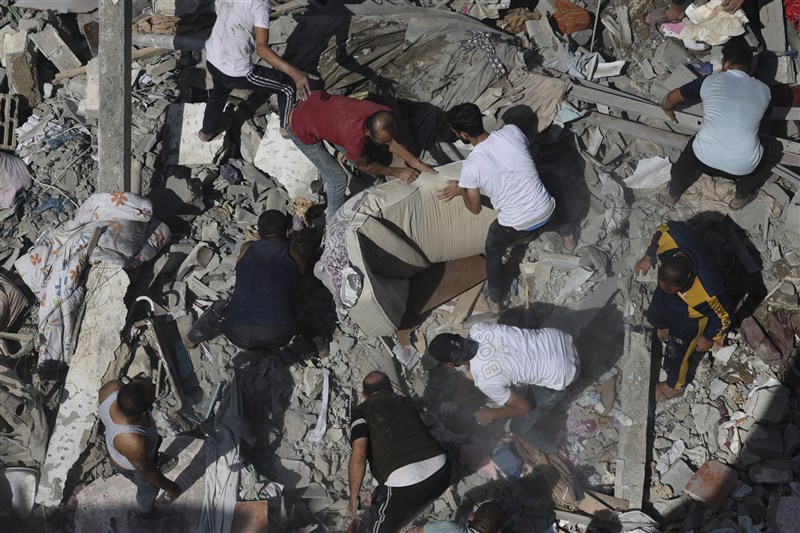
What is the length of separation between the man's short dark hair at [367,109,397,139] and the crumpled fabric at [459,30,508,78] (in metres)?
1.63

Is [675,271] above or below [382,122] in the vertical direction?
below

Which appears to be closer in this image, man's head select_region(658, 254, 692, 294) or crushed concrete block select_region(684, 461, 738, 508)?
man's head select_region(658, 254, 692, 294)

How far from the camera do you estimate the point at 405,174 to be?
20.4 ft

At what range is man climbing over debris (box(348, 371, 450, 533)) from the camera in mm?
5297

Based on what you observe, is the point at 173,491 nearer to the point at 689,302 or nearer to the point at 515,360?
the point at 515,360

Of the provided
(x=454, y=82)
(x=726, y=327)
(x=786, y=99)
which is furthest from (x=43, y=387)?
(x=786, y=99)

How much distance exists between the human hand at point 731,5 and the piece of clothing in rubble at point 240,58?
14.4 feet

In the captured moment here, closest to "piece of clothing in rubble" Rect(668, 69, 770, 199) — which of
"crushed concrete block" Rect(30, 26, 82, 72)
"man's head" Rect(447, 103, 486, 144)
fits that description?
"man's head" Rect(447, 103, 486, 144)

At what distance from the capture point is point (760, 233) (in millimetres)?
6766

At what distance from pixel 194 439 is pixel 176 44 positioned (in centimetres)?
408

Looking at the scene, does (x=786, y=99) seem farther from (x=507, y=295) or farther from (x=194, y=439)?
(x=194, y=439)

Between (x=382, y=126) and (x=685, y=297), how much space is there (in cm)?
267

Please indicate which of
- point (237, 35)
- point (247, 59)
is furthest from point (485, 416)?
point (237, 35)

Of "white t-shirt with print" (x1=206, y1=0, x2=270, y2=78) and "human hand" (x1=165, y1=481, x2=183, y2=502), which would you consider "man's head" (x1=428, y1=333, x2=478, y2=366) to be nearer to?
"human hand" (x1=165, y1=481, x2=183, y2=502)
